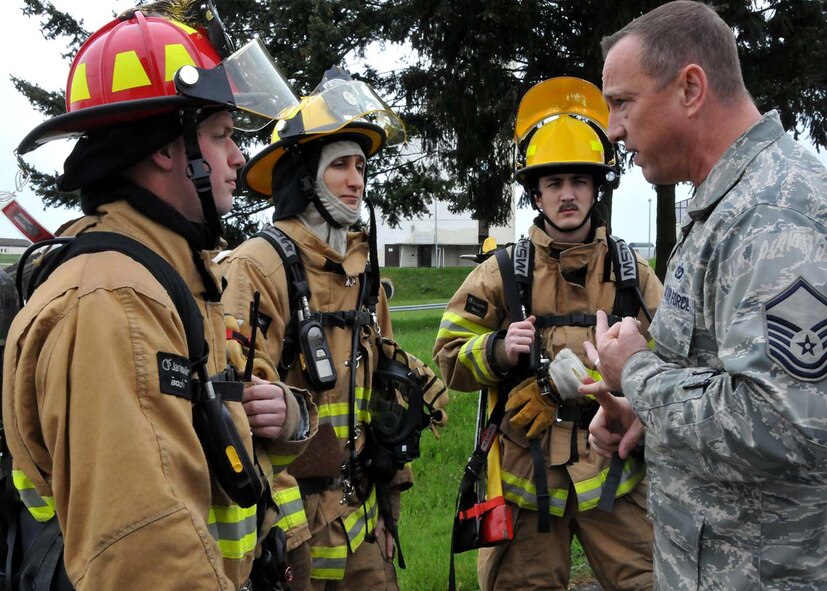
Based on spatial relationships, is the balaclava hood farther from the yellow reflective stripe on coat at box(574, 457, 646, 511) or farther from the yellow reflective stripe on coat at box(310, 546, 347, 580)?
the yellow reflective stripe on coat at box(574, 457, 646, 511)

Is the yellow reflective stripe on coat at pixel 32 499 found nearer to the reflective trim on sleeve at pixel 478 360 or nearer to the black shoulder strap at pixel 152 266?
the black shoulder strap at pixel 152 266

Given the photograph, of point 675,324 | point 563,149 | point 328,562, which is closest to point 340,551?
point 328,562

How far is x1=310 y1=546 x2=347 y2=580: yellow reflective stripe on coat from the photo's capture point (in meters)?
3.18

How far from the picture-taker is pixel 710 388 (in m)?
1.91

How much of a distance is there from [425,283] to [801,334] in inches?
1407

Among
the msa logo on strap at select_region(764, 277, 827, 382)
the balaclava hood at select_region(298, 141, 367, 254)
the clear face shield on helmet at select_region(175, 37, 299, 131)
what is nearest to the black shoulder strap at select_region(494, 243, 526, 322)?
the balaclava hood at select_region(298, 141, 367, 254)

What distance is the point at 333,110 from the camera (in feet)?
11.9

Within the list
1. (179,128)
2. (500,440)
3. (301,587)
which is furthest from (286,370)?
(179,128)

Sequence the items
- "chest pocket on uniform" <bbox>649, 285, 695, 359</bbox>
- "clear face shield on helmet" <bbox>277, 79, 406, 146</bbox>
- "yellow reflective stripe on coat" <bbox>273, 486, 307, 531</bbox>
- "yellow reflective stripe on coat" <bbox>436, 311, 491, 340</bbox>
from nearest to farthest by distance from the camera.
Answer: "chest pocket on uniform" <bbox>649, 285, 695, 359</bbox>
"yellow reflective stripe on coat" <bbox>273, 486, 307, 531</bbox>
"clear face shield on helmet" <bbox>277, 79, 406, 146</bbox>
"yellow reflective stripe on coat" <bbox>436, 311, 491, 340</bbox>

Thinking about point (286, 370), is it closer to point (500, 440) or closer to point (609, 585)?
point (500, 440)

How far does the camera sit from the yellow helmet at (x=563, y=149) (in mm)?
3867

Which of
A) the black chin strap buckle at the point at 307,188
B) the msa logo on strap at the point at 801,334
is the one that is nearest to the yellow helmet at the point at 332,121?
the black chin strap buckle at the point at 307,188

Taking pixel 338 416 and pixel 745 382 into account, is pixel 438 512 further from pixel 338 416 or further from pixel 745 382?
pixel 745 382

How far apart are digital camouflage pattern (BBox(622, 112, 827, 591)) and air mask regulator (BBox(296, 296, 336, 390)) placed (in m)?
1.33
